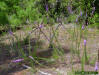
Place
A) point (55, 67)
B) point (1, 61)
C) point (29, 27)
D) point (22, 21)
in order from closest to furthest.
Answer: point (55, 67)
point (1, 61)
point (29, 27)
point (22, 21)

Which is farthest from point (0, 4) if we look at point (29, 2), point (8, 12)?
point (29, 2)

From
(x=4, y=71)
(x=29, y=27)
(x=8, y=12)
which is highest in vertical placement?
(x=8, y=12)

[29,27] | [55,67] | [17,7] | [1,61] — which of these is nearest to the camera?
[55,67]

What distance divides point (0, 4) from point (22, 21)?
81 centimetres

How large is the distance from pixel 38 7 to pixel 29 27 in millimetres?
1532

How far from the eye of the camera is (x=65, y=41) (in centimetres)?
234

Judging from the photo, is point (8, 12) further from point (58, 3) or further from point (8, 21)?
point (58, 3)

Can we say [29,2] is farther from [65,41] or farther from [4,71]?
[4,71]

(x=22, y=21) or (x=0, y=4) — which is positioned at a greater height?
(x=0, y=4)

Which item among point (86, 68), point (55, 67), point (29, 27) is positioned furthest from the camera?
point (29, 27)

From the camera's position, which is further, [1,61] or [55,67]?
[1,61]

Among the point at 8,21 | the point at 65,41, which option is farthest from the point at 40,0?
the point at 65,41

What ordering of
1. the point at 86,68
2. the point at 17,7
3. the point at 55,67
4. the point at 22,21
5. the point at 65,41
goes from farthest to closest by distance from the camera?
the point at 17,7
the point at 22,21
the point at 65,41
the point at 55,67
the point at 86,68

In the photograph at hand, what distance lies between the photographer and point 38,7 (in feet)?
14.6
